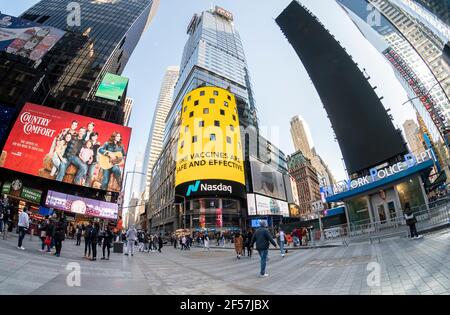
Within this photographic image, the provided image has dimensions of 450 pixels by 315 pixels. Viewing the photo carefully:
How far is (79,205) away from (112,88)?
29839mm

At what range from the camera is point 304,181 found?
11700 cm

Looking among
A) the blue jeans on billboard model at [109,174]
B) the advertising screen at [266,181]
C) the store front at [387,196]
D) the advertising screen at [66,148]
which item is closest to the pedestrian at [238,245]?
the store front at [387,196]

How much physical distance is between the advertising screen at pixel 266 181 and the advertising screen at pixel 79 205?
35.9 metres

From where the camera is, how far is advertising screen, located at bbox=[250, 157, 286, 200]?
60688 millimetres

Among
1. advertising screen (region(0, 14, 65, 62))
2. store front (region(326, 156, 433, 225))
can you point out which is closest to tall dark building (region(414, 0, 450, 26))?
store front (region(326, 156, 433, 225))

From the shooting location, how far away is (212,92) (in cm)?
5791

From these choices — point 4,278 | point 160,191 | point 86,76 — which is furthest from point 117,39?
point 4,278

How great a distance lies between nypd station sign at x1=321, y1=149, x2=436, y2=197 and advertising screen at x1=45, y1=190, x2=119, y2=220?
102ft

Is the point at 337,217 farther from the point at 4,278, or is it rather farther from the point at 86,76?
the point at 86,76

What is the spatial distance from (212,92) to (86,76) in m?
34.3

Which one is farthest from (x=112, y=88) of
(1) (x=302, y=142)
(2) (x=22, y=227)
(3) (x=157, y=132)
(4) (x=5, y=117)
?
(1) (x=302, y=142)

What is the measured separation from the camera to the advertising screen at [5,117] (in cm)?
3175

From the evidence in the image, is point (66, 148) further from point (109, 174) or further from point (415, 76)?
point (415, 76)
